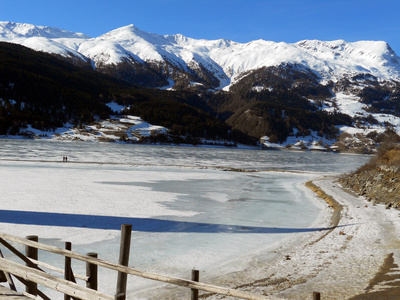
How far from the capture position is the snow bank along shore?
10.7 meters

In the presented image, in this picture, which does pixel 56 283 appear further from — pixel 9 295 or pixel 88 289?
pixel 9 295

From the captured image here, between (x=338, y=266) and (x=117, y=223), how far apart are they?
449 inches

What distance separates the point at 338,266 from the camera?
42.8 ft

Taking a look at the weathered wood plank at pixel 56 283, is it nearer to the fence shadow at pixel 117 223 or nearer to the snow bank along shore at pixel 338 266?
the snow bank along shore at pixel 338 266

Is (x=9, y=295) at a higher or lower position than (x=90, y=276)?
lower

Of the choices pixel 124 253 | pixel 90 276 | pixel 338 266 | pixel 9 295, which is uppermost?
pixel 124 253

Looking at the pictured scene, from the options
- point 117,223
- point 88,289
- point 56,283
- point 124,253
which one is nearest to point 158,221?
point 117,223

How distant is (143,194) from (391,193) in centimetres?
2036

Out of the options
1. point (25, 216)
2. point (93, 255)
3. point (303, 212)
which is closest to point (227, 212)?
point (303, 212)

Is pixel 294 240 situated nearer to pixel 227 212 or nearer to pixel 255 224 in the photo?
pixel 255 224

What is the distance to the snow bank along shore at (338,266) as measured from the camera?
35.0ft

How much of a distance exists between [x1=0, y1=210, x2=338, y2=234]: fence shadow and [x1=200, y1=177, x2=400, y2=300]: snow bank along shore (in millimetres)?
2446

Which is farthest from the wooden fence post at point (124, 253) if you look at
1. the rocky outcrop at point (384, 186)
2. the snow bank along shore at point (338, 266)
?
the rocky outcrop at point (384, 186)

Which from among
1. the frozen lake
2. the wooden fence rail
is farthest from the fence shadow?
the wooden fence rail
